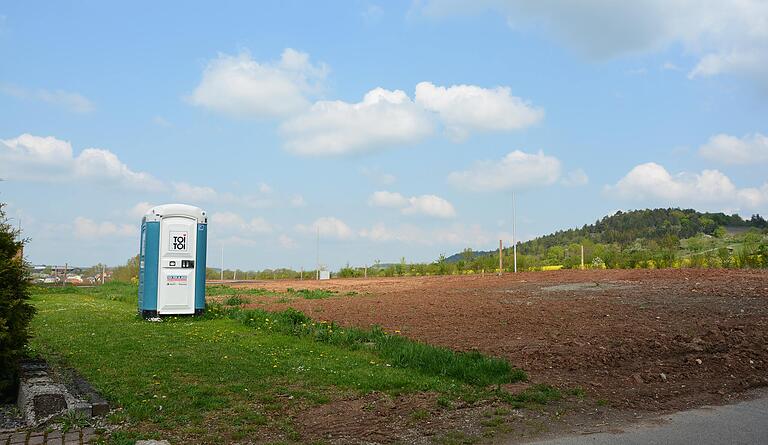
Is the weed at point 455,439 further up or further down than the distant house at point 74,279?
further down

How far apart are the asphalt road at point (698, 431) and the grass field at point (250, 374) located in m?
1.19

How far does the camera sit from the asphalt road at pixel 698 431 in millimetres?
5551

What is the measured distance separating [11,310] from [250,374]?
288 centimetres

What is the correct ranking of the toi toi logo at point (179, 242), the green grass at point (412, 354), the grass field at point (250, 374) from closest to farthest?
the grass field at point (250, 374) < the green grass at point (412, 354) < the toi toi logo at point (179, 242)

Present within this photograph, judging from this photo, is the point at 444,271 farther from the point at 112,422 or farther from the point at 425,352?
the point at 112,422

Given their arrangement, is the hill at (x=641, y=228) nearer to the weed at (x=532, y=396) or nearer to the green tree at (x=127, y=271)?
the green tree at (x=127, y=271)

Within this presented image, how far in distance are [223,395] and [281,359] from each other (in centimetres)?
227

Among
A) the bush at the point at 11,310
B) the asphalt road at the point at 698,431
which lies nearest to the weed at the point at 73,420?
the bush at the point at 11,310

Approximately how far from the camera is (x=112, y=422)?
5.76 meters

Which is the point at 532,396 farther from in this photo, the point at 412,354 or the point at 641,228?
the point at 641,228

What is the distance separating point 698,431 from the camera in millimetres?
5867

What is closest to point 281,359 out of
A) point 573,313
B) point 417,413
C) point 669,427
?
point 417,413

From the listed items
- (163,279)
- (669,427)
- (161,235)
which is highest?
(161,235)

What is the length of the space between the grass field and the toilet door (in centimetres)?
262
